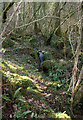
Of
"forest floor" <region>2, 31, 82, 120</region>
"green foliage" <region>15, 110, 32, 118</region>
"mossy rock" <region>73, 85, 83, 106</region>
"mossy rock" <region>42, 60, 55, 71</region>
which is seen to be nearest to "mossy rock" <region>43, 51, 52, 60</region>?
"mossy rock" <region>42, 60, 55, 71</region>

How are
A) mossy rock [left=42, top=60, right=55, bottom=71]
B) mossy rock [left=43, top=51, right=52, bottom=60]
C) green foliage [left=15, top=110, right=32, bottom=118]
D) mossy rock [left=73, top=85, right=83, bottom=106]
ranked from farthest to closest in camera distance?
mossy rock [left=43, top=51, right=52, bottom=60] → mossy rock [left=42, top=60, right=55, bottom=71] → mossy rock [left=73, top=85, right=83, bottom=106] → green foliage [left=15, top=110, right=32, bottom=118]

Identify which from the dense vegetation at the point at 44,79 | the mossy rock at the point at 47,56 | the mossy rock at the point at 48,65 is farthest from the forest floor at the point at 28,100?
the mossy rock at the point at 47,56

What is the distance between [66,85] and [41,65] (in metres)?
3.09

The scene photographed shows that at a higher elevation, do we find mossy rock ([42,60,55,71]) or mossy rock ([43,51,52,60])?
mossy rock ([43,51,52,60])

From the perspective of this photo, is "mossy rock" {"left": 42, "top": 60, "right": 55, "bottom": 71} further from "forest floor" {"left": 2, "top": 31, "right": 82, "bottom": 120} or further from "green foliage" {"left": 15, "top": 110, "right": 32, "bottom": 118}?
"green foliage" {"left": 15, "top": 110, "right": 32, "bottom": 118}

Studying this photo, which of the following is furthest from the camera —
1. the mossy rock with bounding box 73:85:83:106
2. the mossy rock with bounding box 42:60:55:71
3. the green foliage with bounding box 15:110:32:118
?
the mossy rock with bounding box 42:60:55:71

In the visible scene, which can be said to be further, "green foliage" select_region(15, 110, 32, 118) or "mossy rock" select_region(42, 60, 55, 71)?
"mossy rock" select_region(42, 60, 55, 71)

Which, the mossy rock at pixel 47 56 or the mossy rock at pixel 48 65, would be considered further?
the mossy rock at pixel 47 56

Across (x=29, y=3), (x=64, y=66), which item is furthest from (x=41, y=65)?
(x=29, y=3)

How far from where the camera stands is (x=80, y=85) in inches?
193

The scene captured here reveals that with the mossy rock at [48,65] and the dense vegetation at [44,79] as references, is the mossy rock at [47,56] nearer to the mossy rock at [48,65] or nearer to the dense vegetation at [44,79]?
the dense vegetation at [44,79]

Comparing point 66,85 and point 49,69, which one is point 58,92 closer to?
point 66,85

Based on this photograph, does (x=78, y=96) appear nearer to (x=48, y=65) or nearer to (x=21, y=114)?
(x=21, y=114)

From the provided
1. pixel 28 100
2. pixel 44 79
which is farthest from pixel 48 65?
pixel 28 100
